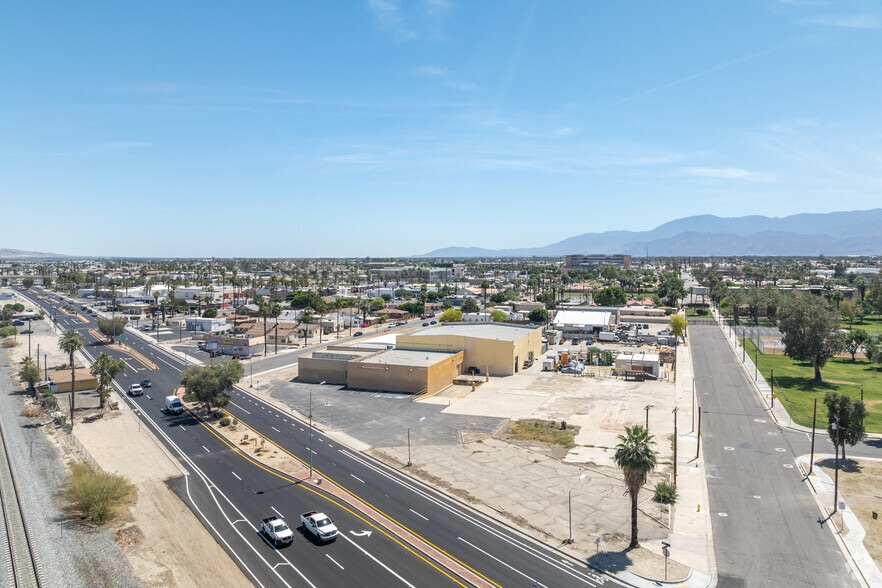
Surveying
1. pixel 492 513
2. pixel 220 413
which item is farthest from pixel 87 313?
pixel 492 513

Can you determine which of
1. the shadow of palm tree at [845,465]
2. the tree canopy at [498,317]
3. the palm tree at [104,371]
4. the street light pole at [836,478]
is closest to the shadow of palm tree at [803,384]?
the shadow of palm tree at [845,465]

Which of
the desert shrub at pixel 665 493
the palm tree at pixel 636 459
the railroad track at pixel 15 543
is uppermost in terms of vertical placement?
the palm tree at pixel 636 459

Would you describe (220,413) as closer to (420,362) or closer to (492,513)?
(420,362)

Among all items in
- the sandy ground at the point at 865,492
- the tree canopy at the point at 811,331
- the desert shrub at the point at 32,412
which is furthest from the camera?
the tree canopy at the point at 811,331

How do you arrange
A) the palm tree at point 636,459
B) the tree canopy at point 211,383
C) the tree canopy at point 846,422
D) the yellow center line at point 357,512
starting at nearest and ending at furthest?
the yellow center line at point 357,512 < the palm tree at point 636,459 < the tree canopy at point 846,422 < the tree canopy at point 211,383

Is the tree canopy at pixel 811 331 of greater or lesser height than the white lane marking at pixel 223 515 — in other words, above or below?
above

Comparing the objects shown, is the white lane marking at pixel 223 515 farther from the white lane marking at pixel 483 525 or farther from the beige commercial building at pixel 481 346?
the beige commercial building at pixel 481 346

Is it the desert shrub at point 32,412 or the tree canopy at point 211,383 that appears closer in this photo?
the tree canopy at point 211,383
